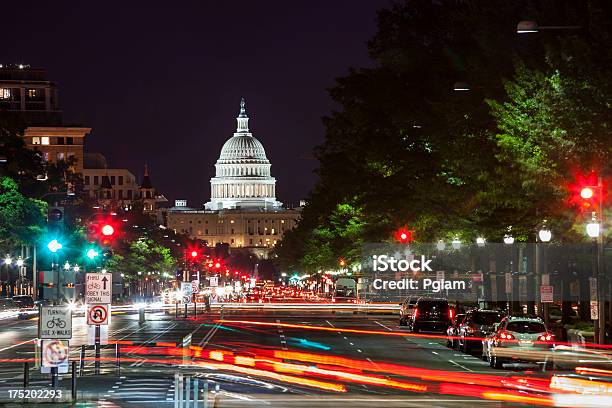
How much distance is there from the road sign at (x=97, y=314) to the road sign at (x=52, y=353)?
6589 mm

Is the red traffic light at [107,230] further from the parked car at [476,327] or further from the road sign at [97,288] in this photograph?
the parked car at [476,327]

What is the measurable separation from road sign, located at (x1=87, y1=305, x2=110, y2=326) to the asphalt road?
1519 millimetres

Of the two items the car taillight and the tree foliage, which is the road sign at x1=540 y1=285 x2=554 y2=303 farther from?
the car taillight

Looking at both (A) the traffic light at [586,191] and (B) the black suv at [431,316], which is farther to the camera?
(B) the black suv at [431,316]

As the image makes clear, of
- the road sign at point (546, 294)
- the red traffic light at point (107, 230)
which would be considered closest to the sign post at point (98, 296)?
the red traffic light at point (107, 230)

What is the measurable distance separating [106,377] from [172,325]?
38110mm

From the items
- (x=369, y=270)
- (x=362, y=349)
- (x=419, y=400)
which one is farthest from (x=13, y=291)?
(x=419, y=400)

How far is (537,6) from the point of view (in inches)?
1848

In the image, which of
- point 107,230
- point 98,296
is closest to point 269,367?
point 98,296

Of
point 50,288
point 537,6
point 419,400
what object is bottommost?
point 419,400

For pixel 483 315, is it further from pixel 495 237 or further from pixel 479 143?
pixel 495 237

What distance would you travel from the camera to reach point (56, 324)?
28500mm

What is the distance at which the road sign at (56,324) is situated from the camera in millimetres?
28438

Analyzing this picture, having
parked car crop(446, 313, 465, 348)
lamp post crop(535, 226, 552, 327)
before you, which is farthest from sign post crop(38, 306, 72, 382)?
parked car crop(446, 313, 465, 348)
